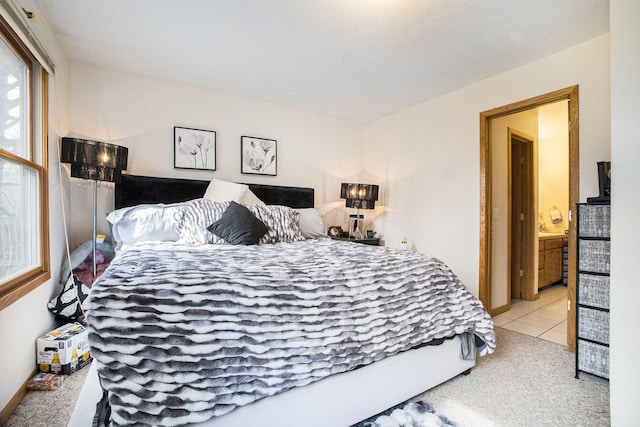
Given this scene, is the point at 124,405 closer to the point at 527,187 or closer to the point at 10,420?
the point at 10,420

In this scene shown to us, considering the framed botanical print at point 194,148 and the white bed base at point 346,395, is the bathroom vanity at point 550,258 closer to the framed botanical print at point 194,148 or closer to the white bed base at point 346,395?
the white bed base at point 346,395

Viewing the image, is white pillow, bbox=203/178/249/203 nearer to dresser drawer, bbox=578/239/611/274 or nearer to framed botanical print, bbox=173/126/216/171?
framed botanical print, bbox=173/126/216/171

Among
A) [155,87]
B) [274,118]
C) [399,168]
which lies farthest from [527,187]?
[155,87]

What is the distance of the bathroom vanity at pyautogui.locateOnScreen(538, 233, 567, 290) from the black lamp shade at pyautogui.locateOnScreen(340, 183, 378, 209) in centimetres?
253

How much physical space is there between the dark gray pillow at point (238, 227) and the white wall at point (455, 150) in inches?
82.7

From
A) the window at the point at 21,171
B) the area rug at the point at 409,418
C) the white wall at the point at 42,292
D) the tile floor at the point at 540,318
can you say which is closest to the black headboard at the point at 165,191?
the white wall at the point at 42,292

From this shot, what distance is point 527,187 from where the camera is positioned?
409cm

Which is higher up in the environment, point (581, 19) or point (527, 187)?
point (581, 19)

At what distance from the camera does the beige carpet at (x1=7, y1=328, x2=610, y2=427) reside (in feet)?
5.19

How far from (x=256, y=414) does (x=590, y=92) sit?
3220 mm

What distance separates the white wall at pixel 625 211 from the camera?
1.31 meters

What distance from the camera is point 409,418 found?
5.08 ft

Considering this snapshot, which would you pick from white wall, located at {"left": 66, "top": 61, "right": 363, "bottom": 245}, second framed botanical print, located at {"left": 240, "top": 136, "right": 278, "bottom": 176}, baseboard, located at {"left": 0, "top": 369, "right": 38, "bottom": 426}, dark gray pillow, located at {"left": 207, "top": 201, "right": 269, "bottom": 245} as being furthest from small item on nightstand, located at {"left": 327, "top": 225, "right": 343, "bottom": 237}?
Result: baseboard, located at {"left": 0, "top": 369, "right": 38, "bottom": 426}

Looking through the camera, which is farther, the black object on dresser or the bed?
the black object on dresser
